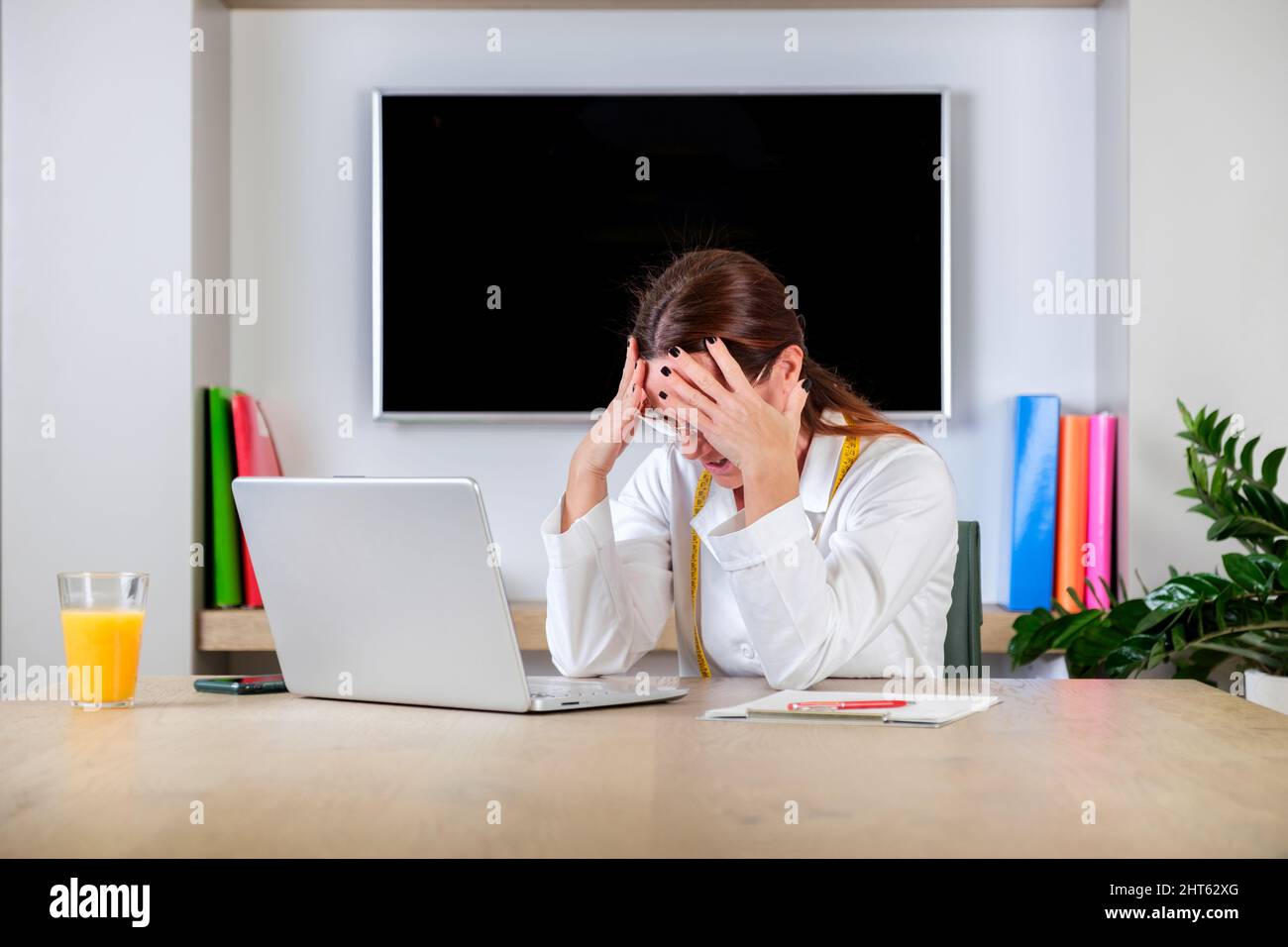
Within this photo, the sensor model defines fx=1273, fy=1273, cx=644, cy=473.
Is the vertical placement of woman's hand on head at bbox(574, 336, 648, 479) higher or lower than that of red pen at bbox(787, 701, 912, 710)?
higher

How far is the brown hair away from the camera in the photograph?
1743 millimetres

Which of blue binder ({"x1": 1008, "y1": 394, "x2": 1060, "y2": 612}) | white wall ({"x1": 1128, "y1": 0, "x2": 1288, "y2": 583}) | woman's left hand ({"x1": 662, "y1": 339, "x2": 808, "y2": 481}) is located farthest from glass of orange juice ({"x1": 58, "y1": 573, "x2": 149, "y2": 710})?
white wall ({"x1": 1128, "y1": 0, "x2": 1288, "y2": 583})

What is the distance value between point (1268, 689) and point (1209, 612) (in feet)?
0.55

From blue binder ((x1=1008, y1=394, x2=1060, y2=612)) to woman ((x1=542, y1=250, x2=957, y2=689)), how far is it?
1.10 meters

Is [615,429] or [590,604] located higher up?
[615,429]

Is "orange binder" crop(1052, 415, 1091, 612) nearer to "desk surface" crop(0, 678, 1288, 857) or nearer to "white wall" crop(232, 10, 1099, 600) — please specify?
"white wall" crop(232, 10, 1099, 600)

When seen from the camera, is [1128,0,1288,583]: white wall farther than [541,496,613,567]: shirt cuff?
Yes

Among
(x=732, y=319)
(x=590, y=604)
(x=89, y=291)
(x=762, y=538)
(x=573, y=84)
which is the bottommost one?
(x=590, y=604)

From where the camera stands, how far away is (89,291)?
291 cm

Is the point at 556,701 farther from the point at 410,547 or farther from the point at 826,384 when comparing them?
the point at 826,384

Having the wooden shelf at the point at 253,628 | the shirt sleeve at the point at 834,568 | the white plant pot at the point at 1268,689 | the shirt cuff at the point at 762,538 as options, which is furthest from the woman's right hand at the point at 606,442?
the white plant pot at the point at 1268,689

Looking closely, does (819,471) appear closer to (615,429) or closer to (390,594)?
(615,429)

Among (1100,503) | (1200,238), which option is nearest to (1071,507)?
(1100,503)

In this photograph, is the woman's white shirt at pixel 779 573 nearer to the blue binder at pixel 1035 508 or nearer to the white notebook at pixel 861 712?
the white notebook at pixel 861 712
